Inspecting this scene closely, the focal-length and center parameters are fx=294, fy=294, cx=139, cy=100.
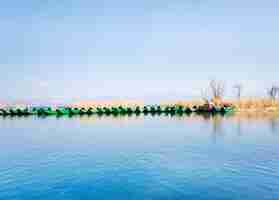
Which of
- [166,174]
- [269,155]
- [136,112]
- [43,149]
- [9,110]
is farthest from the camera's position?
[136,112]

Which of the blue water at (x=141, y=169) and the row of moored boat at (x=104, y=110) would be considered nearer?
the blue water at (x=141, y=169)

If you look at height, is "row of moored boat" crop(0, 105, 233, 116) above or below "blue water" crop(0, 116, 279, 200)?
above

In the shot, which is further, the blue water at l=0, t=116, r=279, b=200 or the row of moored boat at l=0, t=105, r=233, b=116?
the row of moored boat at l=0, t=105, r=233, b=116

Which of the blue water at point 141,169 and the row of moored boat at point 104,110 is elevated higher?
the row of moored boat at point 104,110

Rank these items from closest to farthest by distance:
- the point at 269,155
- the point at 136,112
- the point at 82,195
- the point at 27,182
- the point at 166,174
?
the point at 82,195 < the point at 27,182 < the point at 166,174 < the point at 269,155 < the point at 136,112

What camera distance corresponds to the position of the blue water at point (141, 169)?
11.8m

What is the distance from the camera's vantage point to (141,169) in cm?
1558

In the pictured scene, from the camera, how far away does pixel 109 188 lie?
12.4m

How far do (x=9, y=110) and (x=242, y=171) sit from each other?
2322 inches

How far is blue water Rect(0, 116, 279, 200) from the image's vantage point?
38.8 ft

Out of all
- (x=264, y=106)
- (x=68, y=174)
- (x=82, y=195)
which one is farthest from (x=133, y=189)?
(x=264, y=106)

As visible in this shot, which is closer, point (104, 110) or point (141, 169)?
point (141, 169)

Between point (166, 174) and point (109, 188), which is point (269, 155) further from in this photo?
point (109, 188)

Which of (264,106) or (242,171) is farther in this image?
(264,106)
